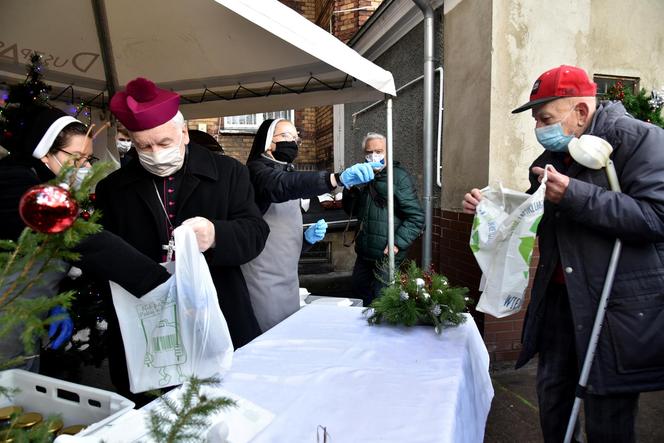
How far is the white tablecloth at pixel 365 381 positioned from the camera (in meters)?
1.14

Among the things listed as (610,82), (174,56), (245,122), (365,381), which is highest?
(245,122)

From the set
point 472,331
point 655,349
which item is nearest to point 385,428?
point 472,331

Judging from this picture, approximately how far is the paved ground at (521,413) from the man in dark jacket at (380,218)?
48.2 inches

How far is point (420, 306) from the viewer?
6.33ft

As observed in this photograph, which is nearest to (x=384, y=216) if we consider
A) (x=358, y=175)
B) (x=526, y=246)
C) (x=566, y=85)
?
(x=358, y=175)

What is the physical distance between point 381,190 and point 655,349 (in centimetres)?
240

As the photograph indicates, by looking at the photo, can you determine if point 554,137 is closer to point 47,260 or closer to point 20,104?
point 47,260

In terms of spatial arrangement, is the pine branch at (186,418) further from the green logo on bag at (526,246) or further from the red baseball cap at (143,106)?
the green logo on bag at (526,246)

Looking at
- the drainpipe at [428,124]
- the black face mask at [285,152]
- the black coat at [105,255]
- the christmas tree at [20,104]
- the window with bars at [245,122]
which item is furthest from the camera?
the window with bars at [245,122]

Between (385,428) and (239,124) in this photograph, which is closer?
(385,428)

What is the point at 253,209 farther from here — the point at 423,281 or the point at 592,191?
the point at 592,191

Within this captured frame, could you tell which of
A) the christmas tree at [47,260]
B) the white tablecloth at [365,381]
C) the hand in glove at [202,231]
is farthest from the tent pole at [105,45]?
the christmas tree at [47,260]

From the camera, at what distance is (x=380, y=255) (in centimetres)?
377

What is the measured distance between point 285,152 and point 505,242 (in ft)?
4.46
